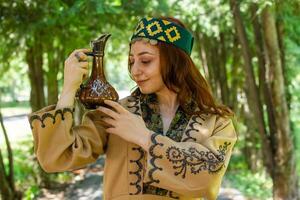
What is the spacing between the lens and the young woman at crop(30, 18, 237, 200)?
6.10ft

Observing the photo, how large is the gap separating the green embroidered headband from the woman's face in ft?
0.13

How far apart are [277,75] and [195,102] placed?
14.9ft

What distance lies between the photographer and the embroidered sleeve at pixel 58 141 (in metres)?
1.82

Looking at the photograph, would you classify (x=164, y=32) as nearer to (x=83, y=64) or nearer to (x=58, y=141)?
(x=83, y=64)

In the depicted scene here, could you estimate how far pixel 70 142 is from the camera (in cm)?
185

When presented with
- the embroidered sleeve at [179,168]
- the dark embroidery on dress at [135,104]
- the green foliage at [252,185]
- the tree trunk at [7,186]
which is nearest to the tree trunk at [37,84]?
the tree trunk at [7,186]

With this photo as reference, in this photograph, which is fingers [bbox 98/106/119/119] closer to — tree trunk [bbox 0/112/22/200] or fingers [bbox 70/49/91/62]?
fingers [bbox 70/49/91/62]

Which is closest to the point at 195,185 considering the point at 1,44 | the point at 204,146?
the point at 204,146

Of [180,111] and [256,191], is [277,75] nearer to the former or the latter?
[256,191]

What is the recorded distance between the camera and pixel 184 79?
2.10 metres

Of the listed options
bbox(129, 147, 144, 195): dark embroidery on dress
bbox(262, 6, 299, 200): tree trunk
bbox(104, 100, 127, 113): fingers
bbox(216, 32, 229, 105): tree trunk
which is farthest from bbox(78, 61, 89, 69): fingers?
bbox(216, 32, 229, 105): tree trunk

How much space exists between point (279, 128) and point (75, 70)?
5.12 m

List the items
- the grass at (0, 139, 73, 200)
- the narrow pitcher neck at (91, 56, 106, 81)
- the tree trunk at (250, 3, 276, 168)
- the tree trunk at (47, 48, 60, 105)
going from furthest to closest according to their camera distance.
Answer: the tree trunk at (47, 48, 60, 105), the grass at (0, 139, 73, 200), the tree trunk at (250, 3, 276, 168), the narrow pitcher neck at (91, 56, 106, 81)

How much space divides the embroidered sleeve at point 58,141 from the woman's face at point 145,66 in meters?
0.32
